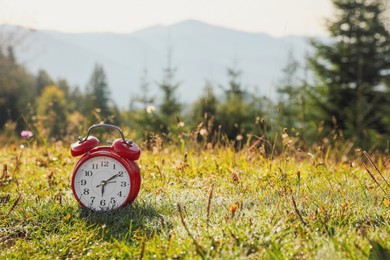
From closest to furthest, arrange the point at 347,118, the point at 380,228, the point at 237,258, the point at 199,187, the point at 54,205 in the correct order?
the point at 237,258 < the point at 380,228 < the point at 54,205 < the point at 199,187 < the point at 347,118

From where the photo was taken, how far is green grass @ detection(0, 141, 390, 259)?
9.98 feet

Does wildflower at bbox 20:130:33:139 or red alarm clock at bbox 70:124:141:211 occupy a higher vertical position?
red alarm clock at bbox 70:124:141:211

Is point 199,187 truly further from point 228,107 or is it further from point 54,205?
point 228,107

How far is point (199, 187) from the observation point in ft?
15.3

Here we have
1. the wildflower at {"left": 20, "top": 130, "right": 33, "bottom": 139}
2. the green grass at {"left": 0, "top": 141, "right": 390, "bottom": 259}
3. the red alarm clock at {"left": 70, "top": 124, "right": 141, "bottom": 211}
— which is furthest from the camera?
the wildflower at {"left": 20, "top": 130, "right": 33, "bottom": 139}

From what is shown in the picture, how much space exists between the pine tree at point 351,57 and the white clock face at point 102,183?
49.0 feet

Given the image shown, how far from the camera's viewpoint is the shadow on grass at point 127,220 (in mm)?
3521

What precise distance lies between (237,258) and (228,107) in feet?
53.9

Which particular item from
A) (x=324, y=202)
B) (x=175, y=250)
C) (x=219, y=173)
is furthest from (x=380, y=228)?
(x=219, y=173)

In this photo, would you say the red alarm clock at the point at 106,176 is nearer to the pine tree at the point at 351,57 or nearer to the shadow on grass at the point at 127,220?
the shadow on grass at the point at 127,220

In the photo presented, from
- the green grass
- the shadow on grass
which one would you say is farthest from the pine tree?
the shadow on grass

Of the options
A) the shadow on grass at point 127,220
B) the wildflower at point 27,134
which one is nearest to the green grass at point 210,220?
the shadow on grass at point 127,220

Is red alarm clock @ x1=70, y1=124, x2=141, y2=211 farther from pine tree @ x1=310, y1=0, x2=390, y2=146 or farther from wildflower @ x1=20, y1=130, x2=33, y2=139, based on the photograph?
pine tree @ x1=310, y1=0, x2=390, y2=146

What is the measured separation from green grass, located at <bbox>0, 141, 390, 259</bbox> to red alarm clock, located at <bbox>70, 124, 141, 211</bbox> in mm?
108
